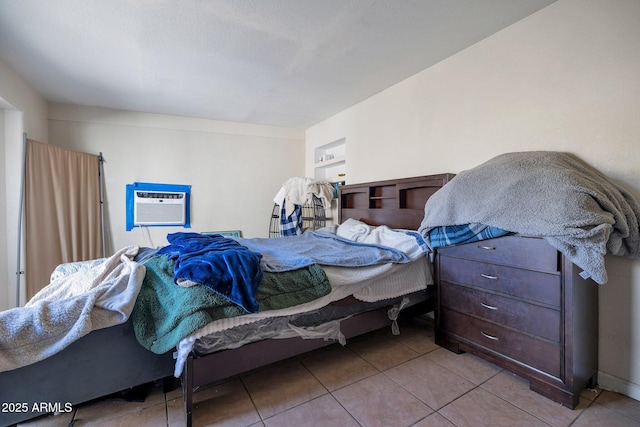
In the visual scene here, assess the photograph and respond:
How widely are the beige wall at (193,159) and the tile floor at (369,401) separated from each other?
8.40 feet

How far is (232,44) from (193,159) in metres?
2.03

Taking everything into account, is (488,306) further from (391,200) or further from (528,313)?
(391,200)

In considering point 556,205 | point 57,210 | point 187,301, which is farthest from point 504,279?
point 57,210

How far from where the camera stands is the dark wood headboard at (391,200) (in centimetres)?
228

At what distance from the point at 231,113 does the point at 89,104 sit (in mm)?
1615

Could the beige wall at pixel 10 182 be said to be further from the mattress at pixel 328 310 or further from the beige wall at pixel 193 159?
the mattress at pixel 328 310

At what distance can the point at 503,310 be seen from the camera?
1.47 m

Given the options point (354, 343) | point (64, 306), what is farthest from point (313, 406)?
point (64, 306)

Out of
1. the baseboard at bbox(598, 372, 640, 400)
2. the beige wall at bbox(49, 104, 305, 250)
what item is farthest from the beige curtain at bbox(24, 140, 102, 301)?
the baseboard at bbox(598, 372, 640, 400)

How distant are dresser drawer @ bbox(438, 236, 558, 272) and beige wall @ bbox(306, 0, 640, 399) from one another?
473mm

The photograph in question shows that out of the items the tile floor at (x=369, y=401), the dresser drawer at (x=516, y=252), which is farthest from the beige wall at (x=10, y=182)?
the dresser drawer at (x=516, y=252)

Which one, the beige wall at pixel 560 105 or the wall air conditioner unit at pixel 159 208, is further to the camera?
the wall air conditioner unit at pixel 159 208

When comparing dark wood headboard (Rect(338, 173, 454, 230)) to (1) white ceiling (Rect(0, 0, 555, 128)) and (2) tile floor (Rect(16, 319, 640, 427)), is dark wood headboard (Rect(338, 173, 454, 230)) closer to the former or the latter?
(1) white ceiling (Rect(0, 0, 555, 128))

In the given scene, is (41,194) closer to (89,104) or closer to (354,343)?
(89,104)
